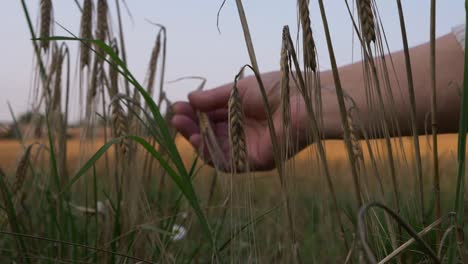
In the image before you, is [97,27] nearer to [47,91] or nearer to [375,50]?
[47,91]

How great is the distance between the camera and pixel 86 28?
110cm

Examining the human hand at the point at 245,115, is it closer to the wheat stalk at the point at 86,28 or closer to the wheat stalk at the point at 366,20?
the wheat stalk at the point at 86,28

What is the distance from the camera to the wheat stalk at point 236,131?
2.15 ft

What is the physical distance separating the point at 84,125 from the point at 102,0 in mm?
252

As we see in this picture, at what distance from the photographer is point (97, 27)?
3.64ft

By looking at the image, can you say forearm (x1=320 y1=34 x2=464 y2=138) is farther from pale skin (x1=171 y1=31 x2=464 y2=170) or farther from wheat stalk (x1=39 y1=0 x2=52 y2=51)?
wheat stalk (x1=39 y1=0 x2=52 y2=51)

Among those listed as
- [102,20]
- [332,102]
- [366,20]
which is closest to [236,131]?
[366,20]

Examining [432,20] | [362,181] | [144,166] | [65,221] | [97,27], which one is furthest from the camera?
[144,166]

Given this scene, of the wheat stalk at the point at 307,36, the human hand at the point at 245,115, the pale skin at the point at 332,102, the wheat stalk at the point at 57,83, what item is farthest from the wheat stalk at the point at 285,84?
the human hand at the point at 245,115

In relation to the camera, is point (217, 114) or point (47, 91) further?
point (217, 114)

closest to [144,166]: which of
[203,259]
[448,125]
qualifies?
[203,259]

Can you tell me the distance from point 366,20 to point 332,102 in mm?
859

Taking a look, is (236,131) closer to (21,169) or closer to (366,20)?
(366,20)

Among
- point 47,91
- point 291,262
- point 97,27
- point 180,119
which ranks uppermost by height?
point 97,27
